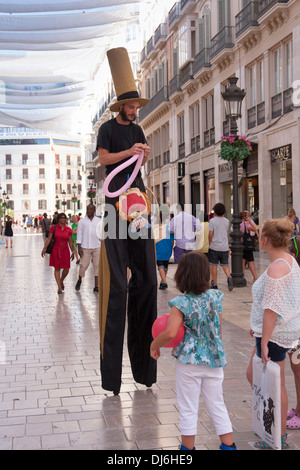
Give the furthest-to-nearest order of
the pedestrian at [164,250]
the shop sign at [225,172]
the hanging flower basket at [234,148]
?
the shop sign at [225,172], the hanging flower basket at [234,148], the pedestrian at [164,250]

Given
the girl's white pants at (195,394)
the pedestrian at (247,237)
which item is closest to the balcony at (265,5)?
the pedestrian at (247,237)

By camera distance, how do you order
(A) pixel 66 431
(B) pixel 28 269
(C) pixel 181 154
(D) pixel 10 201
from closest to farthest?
(A) pixel 66 431 → (B) pixel 28 269 → (C) pixel 181 154 → (D) pixel 10 201

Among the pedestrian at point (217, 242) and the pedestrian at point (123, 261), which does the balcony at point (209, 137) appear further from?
the pedestrian at point (123, 261)

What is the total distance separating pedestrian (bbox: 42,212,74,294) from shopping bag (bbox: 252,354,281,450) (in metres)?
8.58

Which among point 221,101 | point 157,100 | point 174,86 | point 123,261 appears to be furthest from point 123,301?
point 157,100

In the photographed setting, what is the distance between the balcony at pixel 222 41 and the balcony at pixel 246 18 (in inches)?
25.6

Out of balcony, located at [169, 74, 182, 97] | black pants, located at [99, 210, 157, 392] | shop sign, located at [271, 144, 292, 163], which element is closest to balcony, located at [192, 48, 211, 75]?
balcony, located at [169, 74, 182, 97]

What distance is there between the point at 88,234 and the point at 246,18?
44.0 ft

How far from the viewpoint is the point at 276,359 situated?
3783 millimetres

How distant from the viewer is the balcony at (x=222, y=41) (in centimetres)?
2448

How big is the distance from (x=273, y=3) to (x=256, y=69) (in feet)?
10.3

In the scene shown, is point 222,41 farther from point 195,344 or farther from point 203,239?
point 195,344

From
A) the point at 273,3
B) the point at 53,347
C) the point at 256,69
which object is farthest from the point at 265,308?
the point at 256,69

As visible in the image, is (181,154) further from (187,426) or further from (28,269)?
(187,426)
